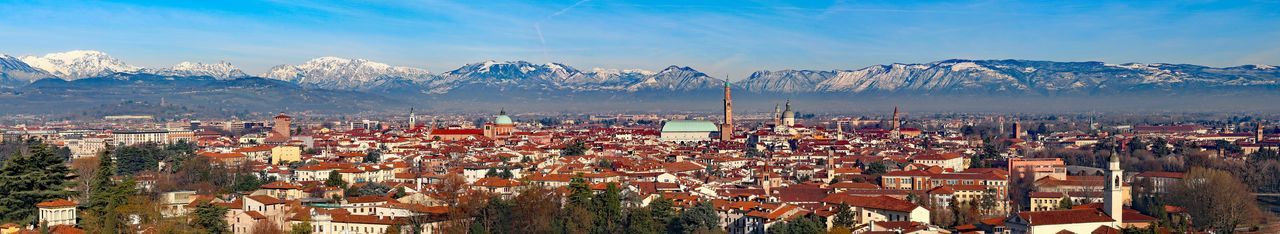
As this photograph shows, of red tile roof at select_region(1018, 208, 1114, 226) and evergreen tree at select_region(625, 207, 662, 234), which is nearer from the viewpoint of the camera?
red tile roof at select_region(1018, 208, 1114, 226)

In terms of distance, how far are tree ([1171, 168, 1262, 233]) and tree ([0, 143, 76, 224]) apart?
21.9 metres

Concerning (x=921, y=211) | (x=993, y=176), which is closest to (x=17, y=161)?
(x=921, y=211)

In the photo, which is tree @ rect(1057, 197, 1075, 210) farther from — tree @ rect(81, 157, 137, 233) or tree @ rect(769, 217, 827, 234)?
tree @ rect(81, 157, 137, 233)

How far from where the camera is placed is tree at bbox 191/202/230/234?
85.7ft

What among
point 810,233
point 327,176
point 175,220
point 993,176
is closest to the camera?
point 810,233

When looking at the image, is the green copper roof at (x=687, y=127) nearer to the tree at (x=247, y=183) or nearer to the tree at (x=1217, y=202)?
the tree at (x=247, y=183)

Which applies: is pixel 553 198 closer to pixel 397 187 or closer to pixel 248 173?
pixel 397 187

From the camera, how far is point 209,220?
26.2 metres

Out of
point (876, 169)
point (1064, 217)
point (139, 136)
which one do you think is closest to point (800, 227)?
point (1064, 217)

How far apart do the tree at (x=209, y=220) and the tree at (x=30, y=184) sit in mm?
3183

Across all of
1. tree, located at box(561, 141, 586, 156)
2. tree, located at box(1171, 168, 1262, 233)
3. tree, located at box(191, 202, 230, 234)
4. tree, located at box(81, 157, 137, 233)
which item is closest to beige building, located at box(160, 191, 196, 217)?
tree, located at box(81, 157, 137, 233)

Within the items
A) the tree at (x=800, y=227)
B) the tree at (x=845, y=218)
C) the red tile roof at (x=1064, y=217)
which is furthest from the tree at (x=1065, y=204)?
the tree at (x=800, y=227)

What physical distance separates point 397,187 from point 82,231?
10.2 m

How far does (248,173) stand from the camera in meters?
40.3
